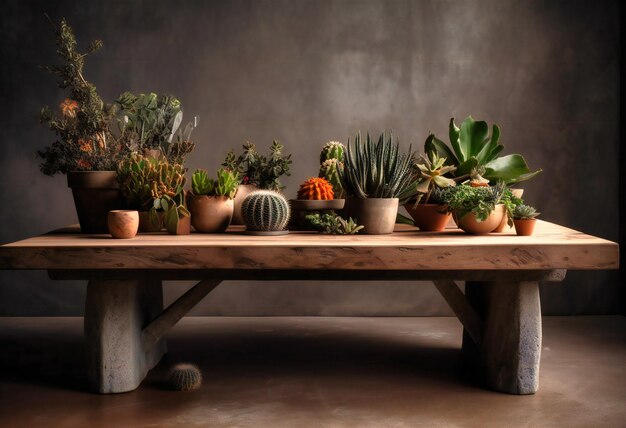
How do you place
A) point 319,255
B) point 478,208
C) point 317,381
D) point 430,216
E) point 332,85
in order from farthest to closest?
1. point 332,85
2. point 317,381
3. point 430,216
4. point 478,208
5. point 319,255

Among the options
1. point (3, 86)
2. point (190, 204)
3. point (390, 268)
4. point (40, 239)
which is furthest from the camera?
point (3, 86)

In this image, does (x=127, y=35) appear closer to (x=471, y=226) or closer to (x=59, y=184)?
(x=59, y=184)

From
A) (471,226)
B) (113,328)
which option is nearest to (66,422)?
(113,328)

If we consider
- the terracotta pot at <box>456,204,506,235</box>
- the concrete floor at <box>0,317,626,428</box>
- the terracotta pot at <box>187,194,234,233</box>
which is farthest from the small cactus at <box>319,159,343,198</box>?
the concrete floor at <box>0,317,626,428</box>

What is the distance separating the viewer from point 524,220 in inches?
121

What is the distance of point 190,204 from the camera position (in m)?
3.23

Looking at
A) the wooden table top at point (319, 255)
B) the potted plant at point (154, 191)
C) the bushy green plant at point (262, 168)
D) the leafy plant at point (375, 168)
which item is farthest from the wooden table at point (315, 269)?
the bushy green plant at point (262, 168)

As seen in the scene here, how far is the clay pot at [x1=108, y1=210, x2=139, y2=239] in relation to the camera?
2.97 m

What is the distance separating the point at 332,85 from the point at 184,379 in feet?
7.81

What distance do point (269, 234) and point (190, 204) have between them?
1.26 ft

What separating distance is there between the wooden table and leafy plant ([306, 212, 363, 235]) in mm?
68

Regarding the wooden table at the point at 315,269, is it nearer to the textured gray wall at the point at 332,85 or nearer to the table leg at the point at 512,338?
the table leg at the point at 512,338

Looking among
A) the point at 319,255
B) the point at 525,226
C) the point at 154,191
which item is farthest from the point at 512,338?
the point at 154,191

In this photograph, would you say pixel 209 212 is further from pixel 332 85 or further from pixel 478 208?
pixel 332 85
